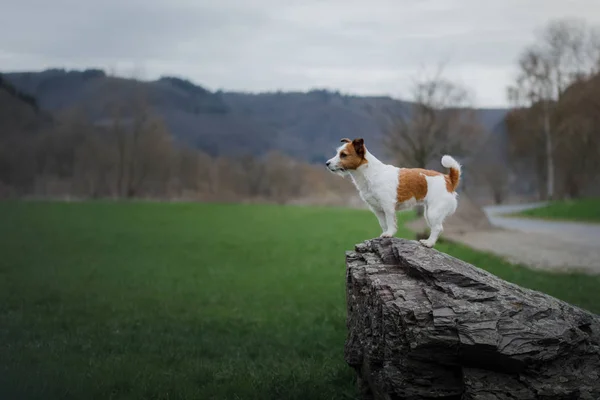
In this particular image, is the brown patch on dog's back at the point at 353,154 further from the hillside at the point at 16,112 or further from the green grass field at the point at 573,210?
the green grass field at the point at 573,210

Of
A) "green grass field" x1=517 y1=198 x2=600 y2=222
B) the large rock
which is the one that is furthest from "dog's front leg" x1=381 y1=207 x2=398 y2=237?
"green grass field" x1=517 y1=198 x2=600 y2=222

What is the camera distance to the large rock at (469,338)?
2.82 meters

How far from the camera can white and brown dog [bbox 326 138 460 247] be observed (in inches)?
131

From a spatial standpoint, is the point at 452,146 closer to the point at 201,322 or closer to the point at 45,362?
the point at 201,322

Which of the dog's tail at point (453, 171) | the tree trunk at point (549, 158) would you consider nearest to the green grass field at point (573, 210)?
the tree trunk at point (549, 158)

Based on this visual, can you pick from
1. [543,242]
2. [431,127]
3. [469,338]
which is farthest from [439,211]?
[543,242]

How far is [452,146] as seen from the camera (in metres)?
7.67

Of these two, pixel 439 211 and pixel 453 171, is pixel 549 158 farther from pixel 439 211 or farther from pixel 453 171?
pixel 439 211

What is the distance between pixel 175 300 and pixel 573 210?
11876mm

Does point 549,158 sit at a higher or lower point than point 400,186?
higher

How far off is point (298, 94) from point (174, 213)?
569cm

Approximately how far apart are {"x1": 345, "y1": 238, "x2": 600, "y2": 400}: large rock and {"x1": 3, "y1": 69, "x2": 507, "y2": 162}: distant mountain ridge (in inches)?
48.2

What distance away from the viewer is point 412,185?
340 cm

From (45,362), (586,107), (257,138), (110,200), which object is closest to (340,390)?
(45,362)
